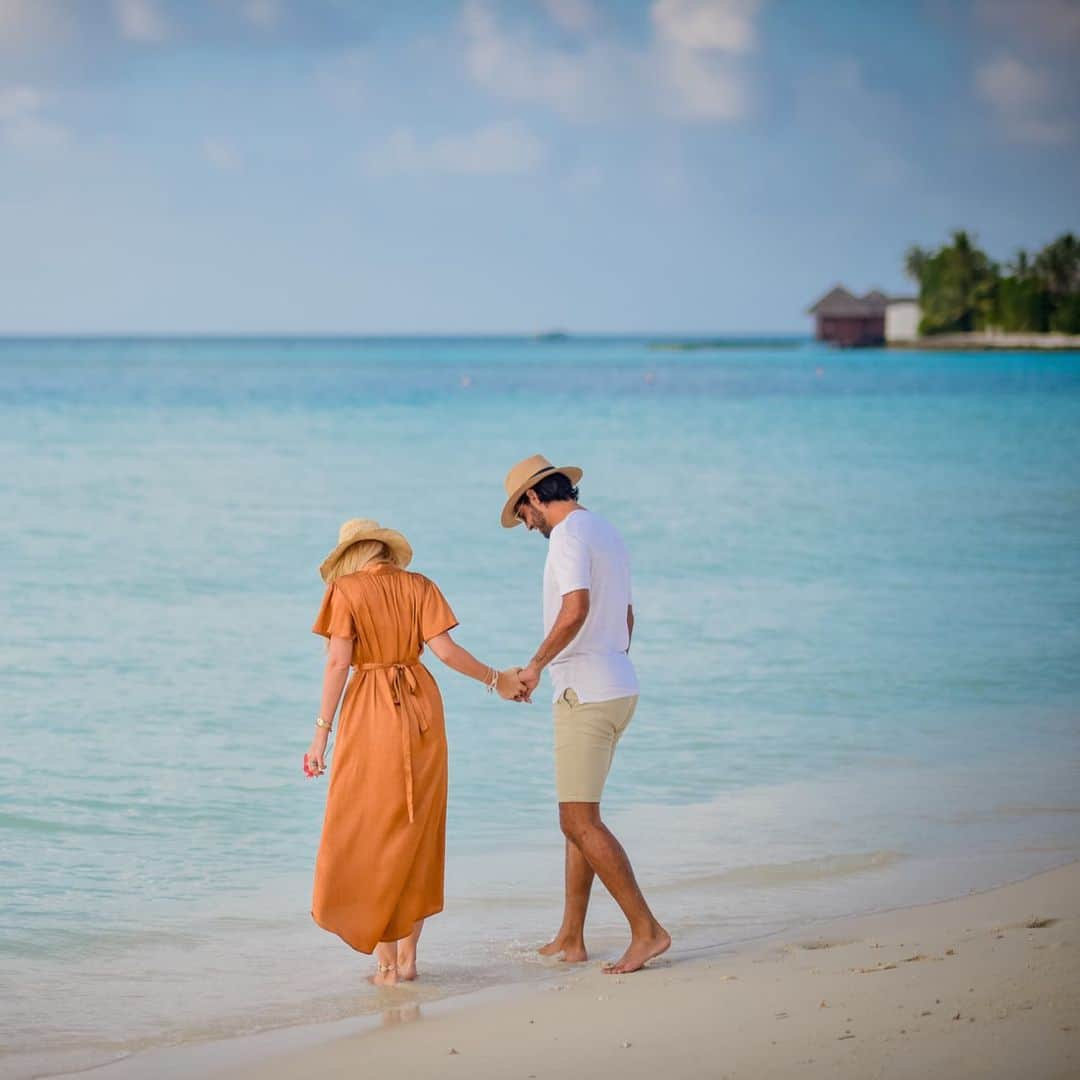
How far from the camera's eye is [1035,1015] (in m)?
4.16

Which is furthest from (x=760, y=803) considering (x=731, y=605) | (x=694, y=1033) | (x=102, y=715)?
(x=731, y=605)

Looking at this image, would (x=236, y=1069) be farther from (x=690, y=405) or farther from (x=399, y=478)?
(x=690, y=405)

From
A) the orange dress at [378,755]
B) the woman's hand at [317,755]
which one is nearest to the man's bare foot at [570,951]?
the orange dress at [378,755]

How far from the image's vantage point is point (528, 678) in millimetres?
5312

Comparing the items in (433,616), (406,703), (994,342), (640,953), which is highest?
(994,342)

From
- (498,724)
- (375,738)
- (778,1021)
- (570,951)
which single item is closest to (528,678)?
(375,738)

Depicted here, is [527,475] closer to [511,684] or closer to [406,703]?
[511,684]

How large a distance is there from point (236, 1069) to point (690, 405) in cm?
5506

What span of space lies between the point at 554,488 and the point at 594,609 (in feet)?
1.41

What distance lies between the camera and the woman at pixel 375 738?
4.99m

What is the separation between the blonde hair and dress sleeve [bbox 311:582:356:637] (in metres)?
0.11

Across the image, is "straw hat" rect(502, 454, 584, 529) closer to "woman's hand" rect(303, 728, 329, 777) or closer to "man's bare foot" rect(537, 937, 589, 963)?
"woman's hand" rect(303, 728, 329, 777)

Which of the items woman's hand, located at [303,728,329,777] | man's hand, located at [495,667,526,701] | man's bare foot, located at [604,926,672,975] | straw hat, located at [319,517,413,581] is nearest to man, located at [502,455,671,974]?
man's bare foot, located at [604,926,672,975]

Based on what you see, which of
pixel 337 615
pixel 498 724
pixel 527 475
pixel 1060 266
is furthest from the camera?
pixel 1060 266
